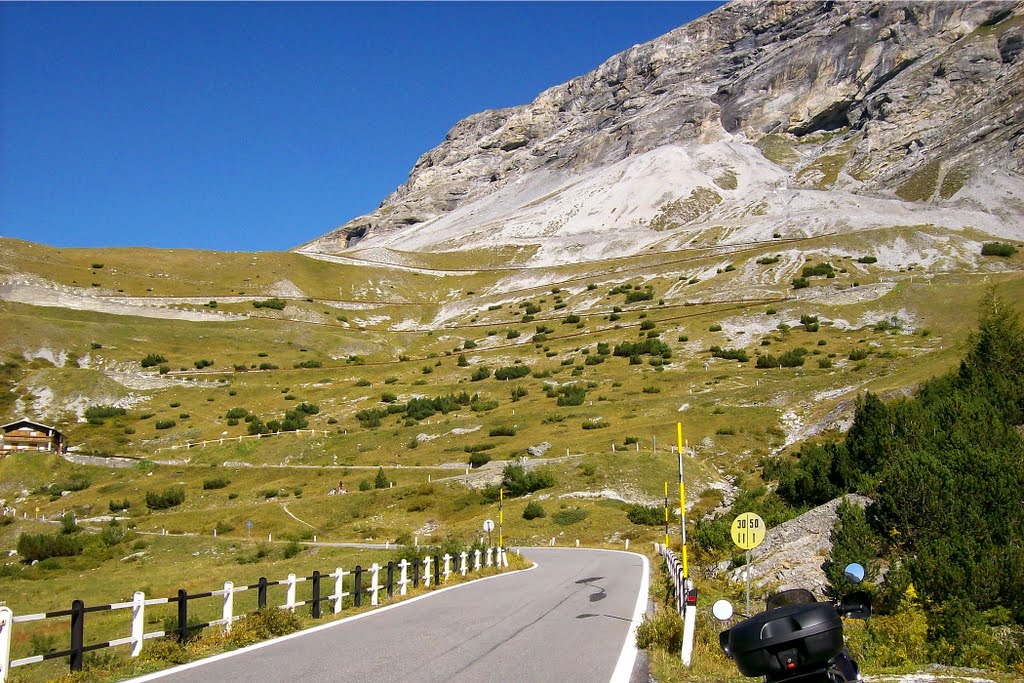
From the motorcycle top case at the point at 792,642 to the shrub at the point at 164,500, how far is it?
57.2 m

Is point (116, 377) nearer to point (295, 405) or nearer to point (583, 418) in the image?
point (295, 405)

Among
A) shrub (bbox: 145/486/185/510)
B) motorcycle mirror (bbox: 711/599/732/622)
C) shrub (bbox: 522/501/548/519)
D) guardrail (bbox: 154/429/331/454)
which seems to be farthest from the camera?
guardrail (bbox: 154/429/331/454)

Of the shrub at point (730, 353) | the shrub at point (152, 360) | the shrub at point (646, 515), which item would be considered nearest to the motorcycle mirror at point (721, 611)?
the shrub at point (646, 515)

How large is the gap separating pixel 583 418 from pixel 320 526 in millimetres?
24101

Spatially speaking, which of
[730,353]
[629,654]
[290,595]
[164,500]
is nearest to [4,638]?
[290,595]

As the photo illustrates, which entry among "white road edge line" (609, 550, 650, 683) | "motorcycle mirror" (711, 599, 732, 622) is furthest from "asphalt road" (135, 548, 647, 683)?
"motorcycle mirror" (711, 599, 732, 622)

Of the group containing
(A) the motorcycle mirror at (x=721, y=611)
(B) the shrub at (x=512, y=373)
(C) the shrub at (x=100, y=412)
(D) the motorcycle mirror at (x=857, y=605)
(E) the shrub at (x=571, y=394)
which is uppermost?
(B) the shrub at (x=512, y=373)

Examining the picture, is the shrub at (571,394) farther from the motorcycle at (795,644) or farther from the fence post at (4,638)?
the motorcycle at (795,644)

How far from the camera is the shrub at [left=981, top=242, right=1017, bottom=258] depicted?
108875 mm

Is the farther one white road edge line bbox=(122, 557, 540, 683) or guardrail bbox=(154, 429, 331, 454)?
guardrail bbox=(154, 429, 331, 454)

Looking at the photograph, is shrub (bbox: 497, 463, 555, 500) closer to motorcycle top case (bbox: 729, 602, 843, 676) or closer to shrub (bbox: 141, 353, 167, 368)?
motorcycle top case (bbox: 729, 602, 843, 676)

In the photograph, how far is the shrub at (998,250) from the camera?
108875 millimetres

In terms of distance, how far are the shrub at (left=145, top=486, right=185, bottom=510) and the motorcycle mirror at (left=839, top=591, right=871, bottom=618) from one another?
188ft

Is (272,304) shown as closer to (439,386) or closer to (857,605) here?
(439,386)
